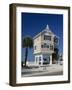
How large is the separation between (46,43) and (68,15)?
294 mm

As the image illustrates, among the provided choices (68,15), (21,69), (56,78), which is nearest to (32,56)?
(21,69)

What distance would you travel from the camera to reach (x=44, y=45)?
1.96m

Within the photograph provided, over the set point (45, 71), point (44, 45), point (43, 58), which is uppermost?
point (44, 45)

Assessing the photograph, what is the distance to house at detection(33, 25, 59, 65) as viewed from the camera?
1.94m

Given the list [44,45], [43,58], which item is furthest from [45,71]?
[44,45]

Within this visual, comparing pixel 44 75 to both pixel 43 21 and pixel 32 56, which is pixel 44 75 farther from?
pixel 43 21

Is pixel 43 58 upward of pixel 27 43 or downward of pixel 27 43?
downward

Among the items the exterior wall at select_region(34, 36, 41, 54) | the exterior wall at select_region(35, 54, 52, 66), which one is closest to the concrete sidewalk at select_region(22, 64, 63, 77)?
the exterior wall at select_region(35, 54, 52, 66)

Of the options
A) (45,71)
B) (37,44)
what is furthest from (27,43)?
(45,71)

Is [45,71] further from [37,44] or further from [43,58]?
[37,44]

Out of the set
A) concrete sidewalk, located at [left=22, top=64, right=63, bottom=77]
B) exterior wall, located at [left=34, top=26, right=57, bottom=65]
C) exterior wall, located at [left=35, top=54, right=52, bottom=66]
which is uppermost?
exterior wall, located at [left=34, top=26, right=57, bottom=65]

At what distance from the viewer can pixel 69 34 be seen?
6.68 ft

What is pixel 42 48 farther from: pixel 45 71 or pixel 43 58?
pixel 45 71

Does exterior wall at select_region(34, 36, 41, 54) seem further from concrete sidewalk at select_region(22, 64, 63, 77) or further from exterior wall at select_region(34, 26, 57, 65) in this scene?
concrete sidewalk at select_region(22, 64, 63, 77)
